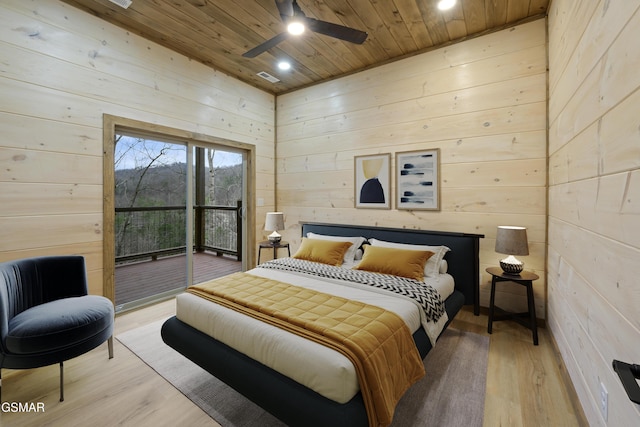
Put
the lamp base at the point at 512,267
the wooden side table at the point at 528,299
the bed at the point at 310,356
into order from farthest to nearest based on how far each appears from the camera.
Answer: the lamp base at the point at 512,267 → the wooden side table at the point at 528,299 → the bed at the point at 310,356

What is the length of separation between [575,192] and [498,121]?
1513 millimetres

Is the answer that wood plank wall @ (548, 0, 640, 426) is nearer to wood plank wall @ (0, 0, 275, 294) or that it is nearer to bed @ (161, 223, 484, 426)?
bed @ (161, 223, 484, 426)

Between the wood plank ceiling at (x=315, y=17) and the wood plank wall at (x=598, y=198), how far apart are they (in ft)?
2.88

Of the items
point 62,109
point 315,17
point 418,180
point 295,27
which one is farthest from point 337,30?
point 62,109

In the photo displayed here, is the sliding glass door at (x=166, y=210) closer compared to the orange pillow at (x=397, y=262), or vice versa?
the orange pillow at (x=397, y=262)

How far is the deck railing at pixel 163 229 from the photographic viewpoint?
10.9 feet

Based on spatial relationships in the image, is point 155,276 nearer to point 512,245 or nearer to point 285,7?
point 285,7

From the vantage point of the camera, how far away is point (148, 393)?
197 centimetres

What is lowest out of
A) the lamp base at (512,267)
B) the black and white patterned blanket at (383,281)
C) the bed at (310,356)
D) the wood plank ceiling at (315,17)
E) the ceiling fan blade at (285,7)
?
the bed at (310,356)

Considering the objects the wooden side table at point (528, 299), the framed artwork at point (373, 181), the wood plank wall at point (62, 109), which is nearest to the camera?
the wood plank wall at point (62, 109)

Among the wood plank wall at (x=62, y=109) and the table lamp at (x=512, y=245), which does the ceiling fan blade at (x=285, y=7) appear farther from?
the table lamp at (x=512, y=245)

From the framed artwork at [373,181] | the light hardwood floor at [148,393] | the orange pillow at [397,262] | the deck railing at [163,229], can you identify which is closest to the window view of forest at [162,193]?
the deck railing at [163,229]

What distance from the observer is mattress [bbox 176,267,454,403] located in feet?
4.52

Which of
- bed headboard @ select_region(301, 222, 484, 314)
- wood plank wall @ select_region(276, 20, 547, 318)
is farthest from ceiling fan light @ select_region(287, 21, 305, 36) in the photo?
bed headboard @ select_region(301, 222, 484, 314)
